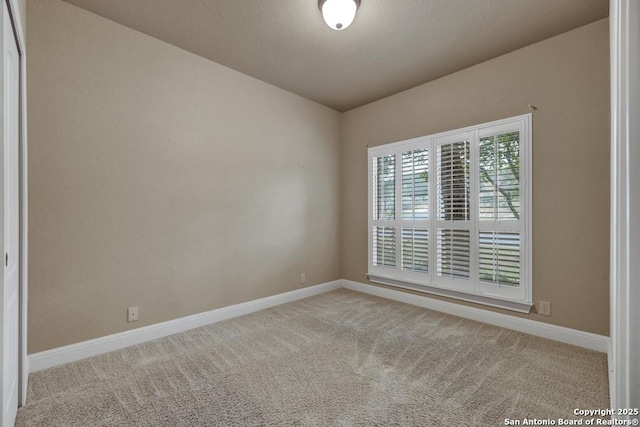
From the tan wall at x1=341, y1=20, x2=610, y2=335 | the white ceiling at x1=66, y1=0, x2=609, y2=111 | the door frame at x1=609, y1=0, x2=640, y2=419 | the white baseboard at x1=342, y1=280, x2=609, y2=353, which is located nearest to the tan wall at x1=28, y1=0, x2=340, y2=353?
the white ceiling at x1=66, y1=0, x2=609, y2=111

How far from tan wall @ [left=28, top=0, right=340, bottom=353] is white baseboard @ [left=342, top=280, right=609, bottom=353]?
1.42m

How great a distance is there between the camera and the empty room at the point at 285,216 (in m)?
1.86

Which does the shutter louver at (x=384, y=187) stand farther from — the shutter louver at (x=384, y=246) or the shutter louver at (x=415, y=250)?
the shutter louver at (x=415, y=250)

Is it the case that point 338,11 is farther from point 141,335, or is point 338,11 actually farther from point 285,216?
point 141,335

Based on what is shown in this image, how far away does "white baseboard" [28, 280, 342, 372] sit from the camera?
223 centimetres

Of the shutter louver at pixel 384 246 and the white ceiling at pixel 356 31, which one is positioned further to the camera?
the shutter louver at pixel 384 246

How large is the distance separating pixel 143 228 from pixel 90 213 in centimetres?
41

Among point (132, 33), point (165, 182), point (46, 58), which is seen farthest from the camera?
point (165, 182)

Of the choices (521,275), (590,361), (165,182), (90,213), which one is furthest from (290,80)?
(590,361)

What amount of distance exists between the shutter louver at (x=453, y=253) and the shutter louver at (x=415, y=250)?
17 centimetres

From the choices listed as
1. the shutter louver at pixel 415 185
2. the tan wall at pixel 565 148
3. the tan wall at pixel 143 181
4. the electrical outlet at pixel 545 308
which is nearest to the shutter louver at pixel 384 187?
the shutter louver at pixel 415 185

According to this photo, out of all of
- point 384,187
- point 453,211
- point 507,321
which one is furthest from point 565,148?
point 384,187

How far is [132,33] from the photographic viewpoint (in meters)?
2.64

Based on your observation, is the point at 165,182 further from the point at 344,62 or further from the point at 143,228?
the point at 344,62
